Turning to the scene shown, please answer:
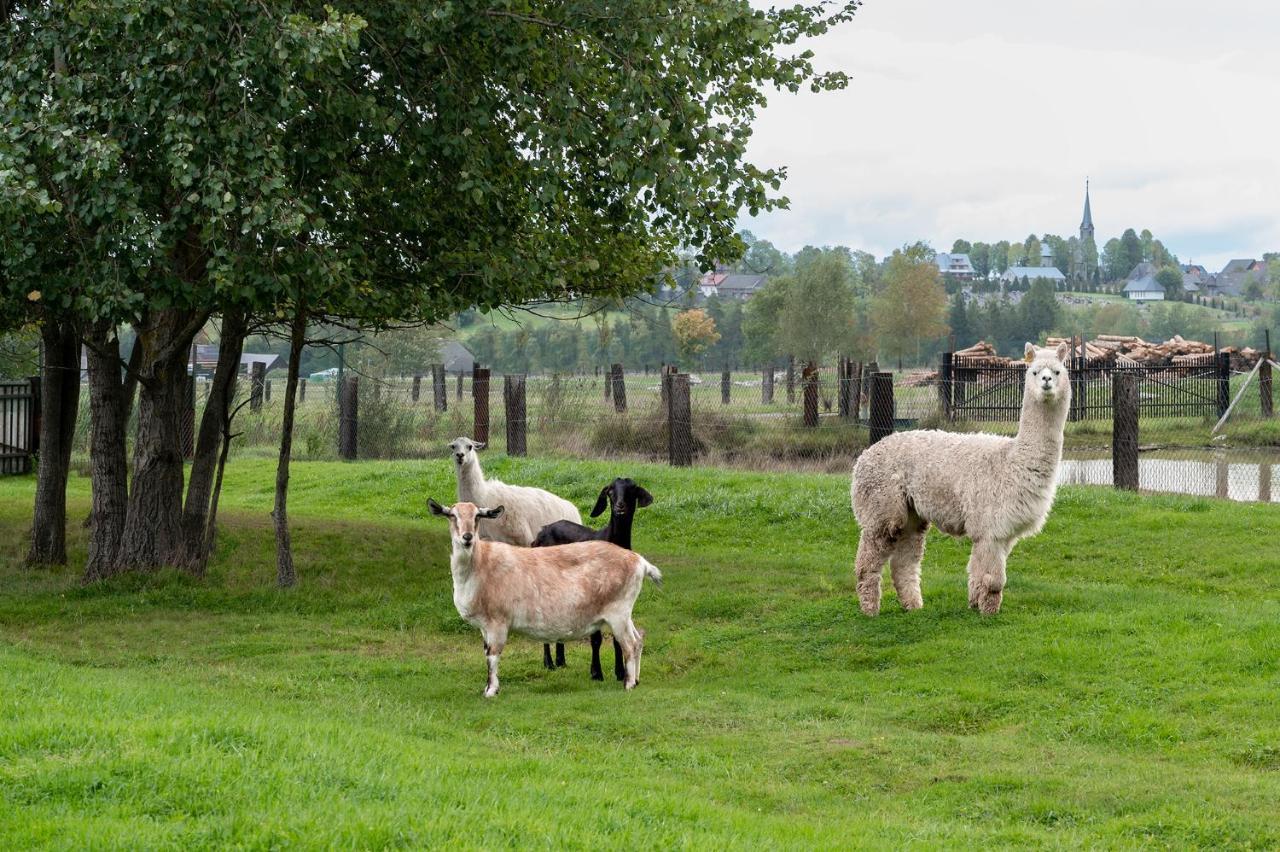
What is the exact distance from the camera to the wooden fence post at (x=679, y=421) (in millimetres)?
24219

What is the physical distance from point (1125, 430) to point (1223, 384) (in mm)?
14699

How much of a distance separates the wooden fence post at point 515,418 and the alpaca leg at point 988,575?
1519 cm

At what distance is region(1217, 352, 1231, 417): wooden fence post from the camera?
31284 millimetres

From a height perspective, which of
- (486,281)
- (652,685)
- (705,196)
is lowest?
(652,685)

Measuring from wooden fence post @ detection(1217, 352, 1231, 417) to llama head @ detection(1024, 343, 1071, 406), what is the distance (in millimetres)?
21128

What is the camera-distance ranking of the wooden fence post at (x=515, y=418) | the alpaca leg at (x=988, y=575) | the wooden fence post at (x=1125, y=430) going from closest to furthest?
the alpaca leg at (x=988, y=575), the wooden fence post at (x=1125, y=430), the wooden fence post at (x=515, y=418)

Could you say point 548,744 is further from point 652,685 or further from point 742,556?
point 742,556

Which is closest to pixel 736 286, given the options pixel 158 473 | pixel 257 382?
pixel 257 382

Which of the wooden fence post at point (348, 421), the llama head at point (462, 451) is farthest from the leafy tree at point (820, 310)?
the llama head at point (462, 451)

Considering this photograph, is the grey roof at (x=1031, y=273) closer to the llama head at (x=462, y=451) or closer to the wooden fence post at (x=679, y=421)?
the wooden fence post at (x=679, y=421)

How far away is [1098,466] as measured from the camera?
25.0m

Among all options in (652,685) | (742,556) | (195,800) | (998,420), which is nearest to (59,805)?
(195,800)

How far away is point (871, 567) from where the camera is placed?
12.6 m

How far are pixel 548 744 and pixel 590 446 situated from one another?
60.3 ft
